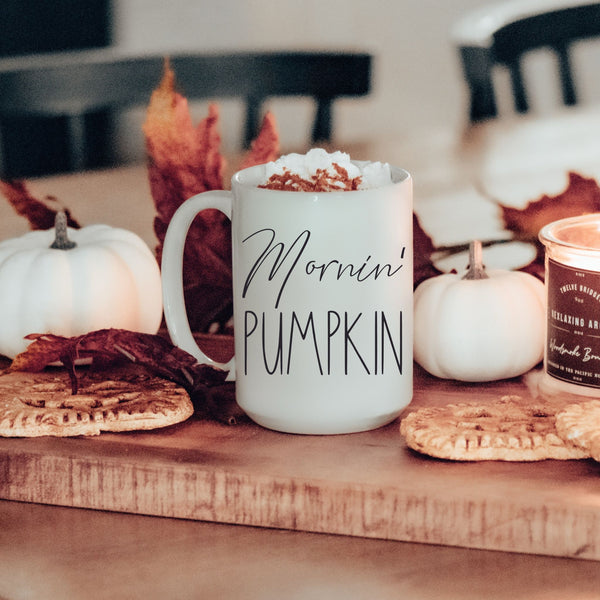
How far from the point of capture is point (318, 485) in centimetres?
59

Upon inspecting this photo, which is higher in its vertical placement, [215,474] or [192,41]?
[192,41]

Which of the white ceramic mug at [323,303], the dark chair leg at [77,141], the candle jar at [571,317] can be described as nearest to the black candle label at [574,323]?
the candle jar at [571,317]

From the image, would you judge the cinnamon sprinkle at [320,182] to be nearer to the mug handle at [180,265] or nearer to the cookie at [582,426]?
the mug handle at [180,265]

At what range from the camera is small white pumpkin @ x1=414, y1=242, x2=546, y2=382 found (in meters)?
0.72

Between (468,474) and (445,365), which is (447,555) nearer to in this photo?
(468,474)

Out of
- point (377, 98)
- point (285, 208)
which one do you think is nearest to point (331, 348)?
point (285, 208)

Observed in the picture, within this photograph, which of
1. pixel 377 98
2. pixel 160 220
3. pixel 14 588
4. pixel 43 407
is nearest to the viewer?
pixel 14 588

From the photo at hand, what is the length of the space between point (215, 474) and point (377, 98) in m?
0.45

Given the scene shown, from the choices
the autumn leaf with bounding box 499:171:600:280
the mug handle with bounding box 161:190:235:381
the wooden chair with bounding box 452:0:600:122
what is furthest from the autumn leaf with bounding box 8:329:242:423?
the wooden chair with bounding box 452:0:600:122

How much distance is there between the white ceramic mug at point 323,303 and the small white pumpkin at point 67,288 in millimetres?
139

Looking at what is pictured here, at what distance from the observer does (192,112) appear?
100 centimetres

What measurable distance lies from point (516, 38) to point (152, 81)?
1.15 ft

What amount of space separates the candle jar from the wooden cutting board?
3.6 inches

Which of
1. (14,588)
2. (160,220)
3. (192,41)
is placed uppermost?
(192,41)
